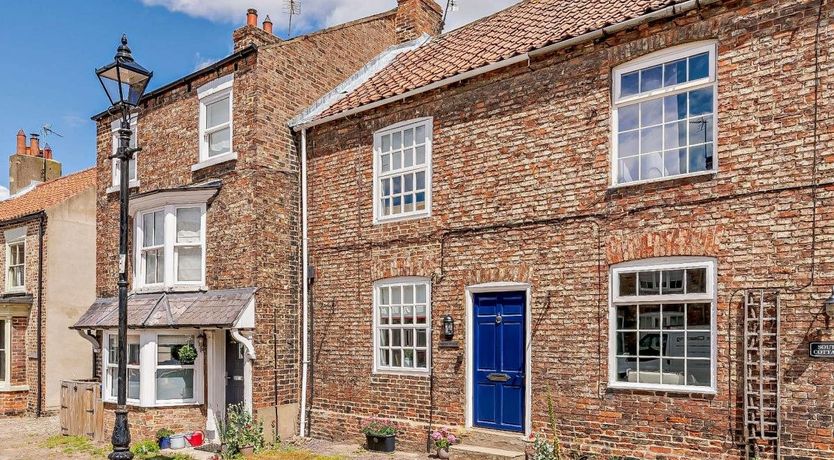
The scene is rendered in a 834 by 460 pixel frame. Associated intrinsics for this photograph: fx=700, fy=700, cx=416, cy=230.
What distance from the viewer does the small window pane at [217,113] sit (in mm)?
14711

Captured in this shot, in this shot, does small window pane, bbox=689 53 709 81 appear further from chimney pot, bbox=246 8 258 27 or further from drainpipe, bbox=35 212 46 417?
drainpipe, bbox=35 212 46 417

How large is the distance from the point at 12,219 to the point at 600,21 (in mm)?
18069

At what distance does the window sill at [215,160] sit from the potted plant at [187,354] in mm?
3747

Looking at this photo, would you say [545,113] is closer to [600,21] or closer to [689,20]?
[600,21]

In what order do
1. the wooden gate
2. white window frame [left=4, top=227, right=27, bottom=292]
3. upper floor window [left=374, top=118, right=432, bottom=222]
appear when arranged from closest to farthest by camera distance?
1. upper floor window [left=374, top=118, right=432, bottom=222]
2. the wooden gate
3. white window frame [left=4, top=227, right=27, bottom=292]

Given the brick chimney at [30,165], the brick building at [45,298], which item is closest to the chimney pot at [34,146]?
the brick chimney at [30,165]

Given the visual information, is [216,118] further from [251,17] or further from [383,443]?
[383,443]

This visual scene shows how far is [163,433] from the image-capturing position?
13.8 meters

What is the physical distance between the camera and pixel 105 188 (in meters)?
17.5

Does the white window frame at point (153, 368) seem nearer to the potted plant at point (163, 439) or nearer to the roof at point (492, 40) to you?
the potted plant at point (163, 439)

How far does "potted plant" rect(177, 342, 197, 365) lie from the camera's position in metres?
14.2

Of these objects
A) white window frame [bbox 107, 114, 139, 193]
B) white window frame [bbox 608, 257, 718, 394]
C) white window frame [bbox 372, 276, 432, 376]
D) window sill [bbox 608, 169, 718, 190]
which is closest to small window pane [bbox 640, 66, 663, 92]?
window sill [bbox 608, 169, 718, 190]

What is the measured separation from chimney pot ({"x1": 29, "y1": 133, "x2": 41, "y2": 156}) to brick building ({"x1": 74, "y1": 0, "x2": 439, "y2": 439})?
1368cm

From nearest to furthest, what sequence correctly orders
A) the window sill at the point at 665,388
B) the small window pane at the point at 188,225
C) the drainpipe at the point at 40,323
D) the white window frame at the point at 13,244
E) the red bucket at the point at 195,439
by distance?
the window sill at the point at 665,388 < the red bucket at the point at 195,439 < the small window pane at the point at 188,225 < the drainpipe at the point at 40,323 < the white window frame at the point at 13,244
